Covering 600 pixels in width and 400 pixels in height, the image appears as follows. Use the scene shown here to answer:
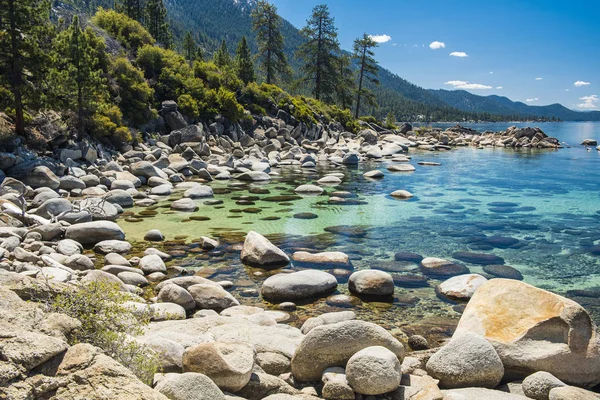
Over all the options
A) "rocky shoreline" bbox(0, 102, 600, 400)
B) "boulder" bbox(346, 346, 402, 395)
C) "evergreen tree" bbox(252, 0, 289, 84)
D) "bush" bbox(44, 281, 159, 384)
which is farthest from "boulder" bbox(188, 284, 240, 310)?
"evergreen tree" bbox(252, 0, 289, 84)

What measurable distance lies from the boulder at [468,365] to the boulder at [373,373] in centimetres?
73

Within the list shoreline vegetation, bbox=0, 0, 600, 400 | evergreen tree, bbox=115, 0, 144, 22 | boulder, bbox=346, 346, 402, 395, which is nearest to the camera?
shoreline vegetation, bbox=0, 0, 600, 400

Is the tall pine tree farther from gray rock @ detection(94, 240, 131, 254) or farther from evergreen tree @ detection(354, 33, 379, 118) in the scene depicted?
gray rock @ detection(94, 240, 131, 254)

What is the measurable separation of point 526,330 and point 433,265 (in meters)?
5.05

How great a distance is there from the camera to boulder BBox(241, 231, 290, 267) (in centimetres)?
1124

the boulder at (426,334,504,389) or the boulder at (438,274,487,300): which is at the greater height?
the boulder at (426,334,504,389)

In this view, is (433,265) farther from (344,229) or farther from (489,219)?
(489,219)

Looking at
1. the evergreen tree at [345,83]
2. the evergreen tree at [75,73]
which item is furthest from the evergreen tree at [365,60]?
the evergreen tree at [75,73]

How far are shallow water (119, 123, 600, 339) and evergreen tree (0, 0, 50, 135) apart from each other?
341 inches

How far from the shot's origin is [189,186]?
21906 mm

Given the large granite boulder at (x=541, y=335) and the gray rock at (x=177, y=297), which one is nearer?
the large granite boulder at (x=541, y=335)

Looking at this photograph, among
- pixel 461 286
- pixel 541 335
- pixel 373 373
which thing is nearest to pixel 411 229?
pixel 461 286

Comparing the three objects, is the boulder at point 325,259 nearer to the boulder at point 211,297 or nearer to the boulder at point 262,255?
the boulder at point 262,255

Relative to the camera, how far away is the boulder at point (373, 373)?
5.16 metres
